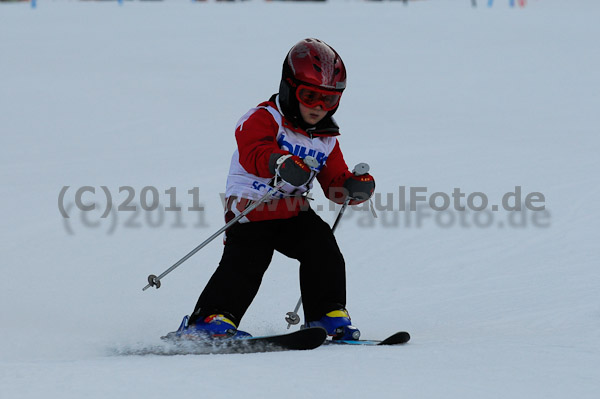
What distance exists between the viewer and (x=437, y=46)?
1564cm

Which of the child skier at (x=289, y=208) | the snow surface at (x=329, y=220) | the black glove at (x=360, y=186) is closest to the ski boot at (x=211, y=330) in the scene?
the child skier at (x=289, y=208)

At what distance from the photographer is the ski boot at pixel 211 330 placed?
12.0 ft

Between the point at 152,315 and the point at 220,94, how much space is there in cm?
719

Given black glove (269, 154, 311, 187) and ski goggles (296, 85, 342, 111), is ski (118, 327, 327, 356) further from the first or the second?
ski goggles (296, 85, 342, 111)

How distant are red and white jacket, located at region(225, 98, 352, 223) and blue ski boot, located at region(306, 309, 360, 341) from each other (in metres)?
0.55

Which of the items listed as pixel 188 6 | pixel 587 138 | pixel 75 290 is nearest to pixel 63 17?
pixel 188 6

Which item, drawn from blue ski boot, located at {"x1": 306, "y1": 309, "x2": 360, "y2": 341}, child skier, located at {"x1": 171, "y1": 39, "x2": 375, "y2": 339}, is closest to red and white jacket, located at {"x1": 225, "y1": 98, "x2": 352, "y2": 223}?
child skier, located at {"x1": 171, "y1": 39, "x2": 375, "y2": 339}

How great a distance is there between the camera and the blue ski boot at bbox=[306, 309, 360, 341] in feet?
12.6

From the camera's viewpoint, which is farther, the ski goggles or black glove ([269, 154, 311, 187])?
the ski goggles

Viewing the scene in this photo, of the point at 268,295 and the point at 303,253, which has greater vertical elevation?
the point at 303,253

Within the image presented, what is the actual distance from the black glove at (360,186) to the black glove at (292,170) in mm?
501

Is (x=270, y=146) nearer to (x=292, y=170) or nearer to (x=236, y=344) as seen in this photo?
(x=292, y=170)

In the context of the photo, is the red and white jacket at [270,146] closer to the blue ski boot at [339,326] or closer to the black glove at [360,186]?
the black glove at [360,186]

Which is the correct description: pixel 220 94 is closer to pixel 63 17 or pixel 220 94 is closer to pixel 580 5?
pixel 63 17
